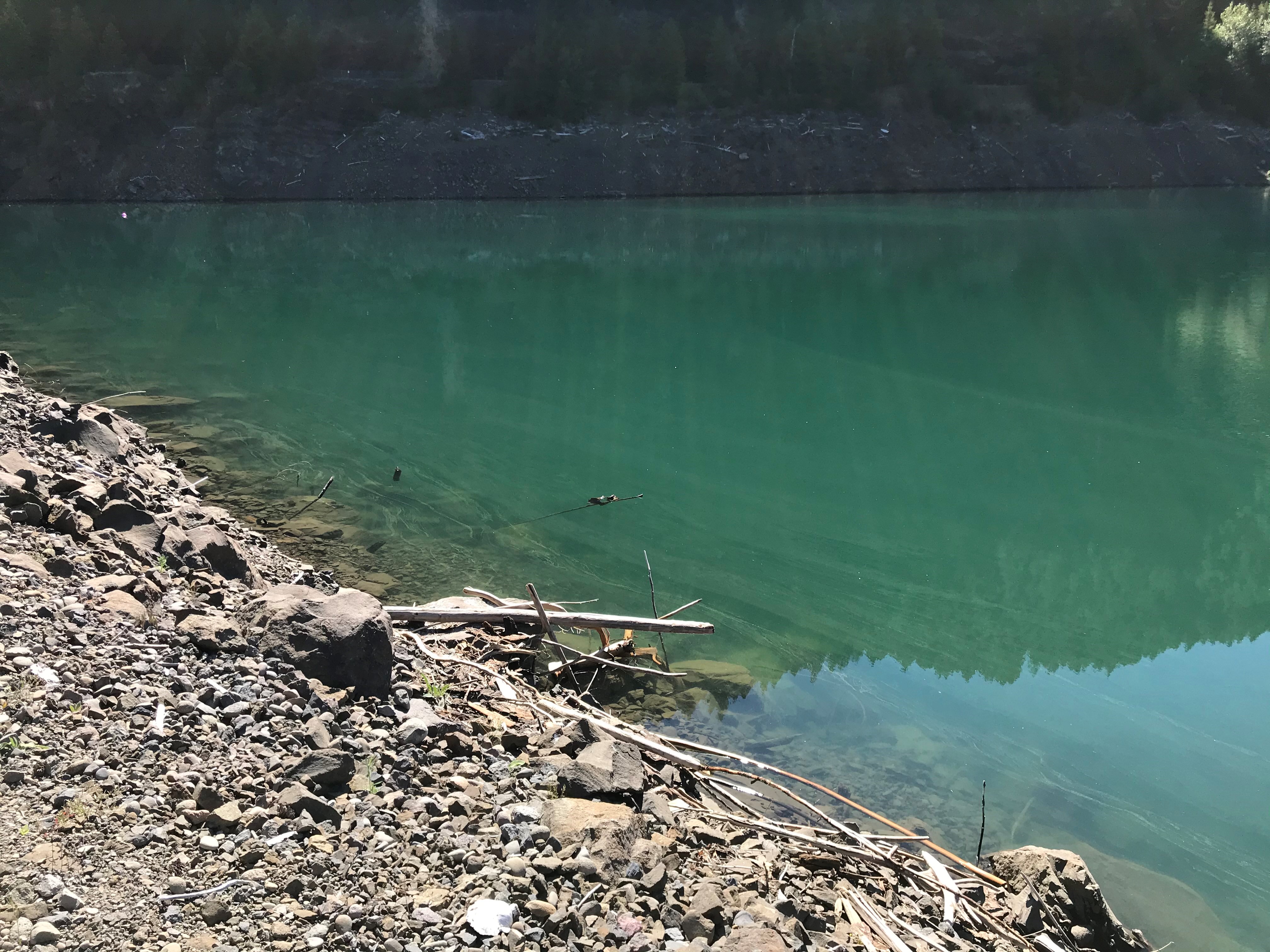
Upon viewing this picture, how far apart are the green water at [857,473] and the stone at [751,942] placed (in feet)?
7.79

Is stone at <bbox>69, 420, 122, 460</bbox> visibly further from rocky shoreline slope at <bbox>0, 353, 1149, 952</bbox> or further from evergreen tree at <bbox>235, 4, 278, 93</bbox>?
evergreen tree at <bbox>235, 4, 278, 93</bbox>

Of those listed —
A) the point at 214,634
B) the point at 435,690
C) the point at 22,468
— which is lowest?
the point at 435,690

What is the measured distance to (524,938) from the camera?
149 inches

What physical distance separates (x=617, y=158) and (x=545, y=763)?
153ft

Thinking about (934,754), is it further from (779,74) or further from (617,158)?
(779,74)

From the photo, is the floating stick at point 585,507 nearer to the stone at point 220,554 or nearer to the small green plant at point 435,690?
the stone at point 220,554

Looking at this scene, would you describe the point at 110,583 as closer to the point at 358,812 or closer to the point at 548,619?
the point at 358,812

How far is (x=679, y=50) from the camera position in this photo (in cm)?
5475

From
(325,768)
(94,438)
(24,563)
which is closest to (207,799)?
(325,768)

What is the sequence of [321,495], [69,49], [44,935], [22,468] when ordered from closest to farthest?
[44,935], [22,468], [321,495], [69,49]

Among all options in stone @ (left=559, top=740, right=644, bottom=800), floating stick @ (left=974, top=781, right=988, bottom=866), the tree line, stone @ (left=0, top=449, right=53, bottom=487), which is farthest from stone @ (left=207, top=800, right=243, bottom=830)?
the tree line

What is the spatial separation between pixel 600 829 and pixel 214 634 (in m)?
2.26

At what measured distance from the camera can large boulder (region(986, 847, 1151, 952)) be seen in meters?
4.97

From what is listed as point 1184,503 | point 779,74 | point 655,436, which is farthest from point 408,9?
point 1184,503
